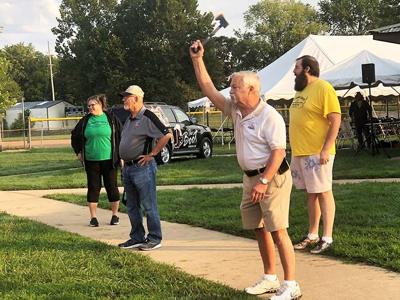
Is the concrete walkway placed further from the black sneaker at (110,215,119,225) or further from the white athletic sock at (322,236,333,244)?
the white athletic sock at (322,236,333,244)

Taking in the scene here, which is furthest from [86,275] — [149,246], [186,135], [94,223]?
[186,135]

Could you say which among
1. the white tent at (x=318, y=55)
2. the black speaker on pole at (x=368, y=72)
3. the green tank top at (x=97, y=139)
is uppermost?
the white tent at (x=318, y=55)

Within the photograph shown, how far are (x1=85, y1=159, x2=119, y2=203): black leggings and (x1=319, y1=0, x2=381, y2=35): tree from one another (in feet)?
242

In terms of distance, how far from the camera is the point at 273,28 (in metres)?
75.8

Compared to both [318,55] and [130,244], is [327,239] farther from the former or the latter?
[318,55]

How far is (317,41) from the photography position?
73.0 feet

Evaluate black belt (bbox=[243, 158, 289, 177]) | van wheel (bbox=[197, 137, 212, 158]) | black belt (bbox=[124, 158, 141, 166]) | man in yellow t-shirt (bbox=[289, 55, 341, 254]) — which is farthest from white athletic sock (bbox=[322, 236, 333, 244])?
van wheel (bbox=[197, 137, 212, 158])

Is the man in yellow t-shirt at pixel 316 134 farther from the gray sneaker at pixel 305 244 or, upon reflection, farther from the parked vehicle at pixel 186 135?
the parked vehicle at pixel 186 135

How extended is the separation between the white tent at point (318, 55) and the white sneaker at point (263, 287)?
14.1 metres

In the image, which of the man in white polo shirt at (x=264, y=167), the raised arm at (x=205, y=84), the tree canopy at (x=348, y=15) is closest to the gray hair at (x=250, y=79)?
the man in white polo shirt at (x=264, y=167)

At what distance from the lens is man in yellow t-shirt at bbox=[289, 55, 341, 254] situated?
5824mm

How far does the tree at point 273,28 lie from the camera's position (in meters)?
71.8

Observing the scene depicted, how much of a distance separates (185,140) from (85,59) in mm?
45567

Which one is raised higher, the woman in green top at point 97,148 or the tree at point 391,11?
the tree at point 391,11
